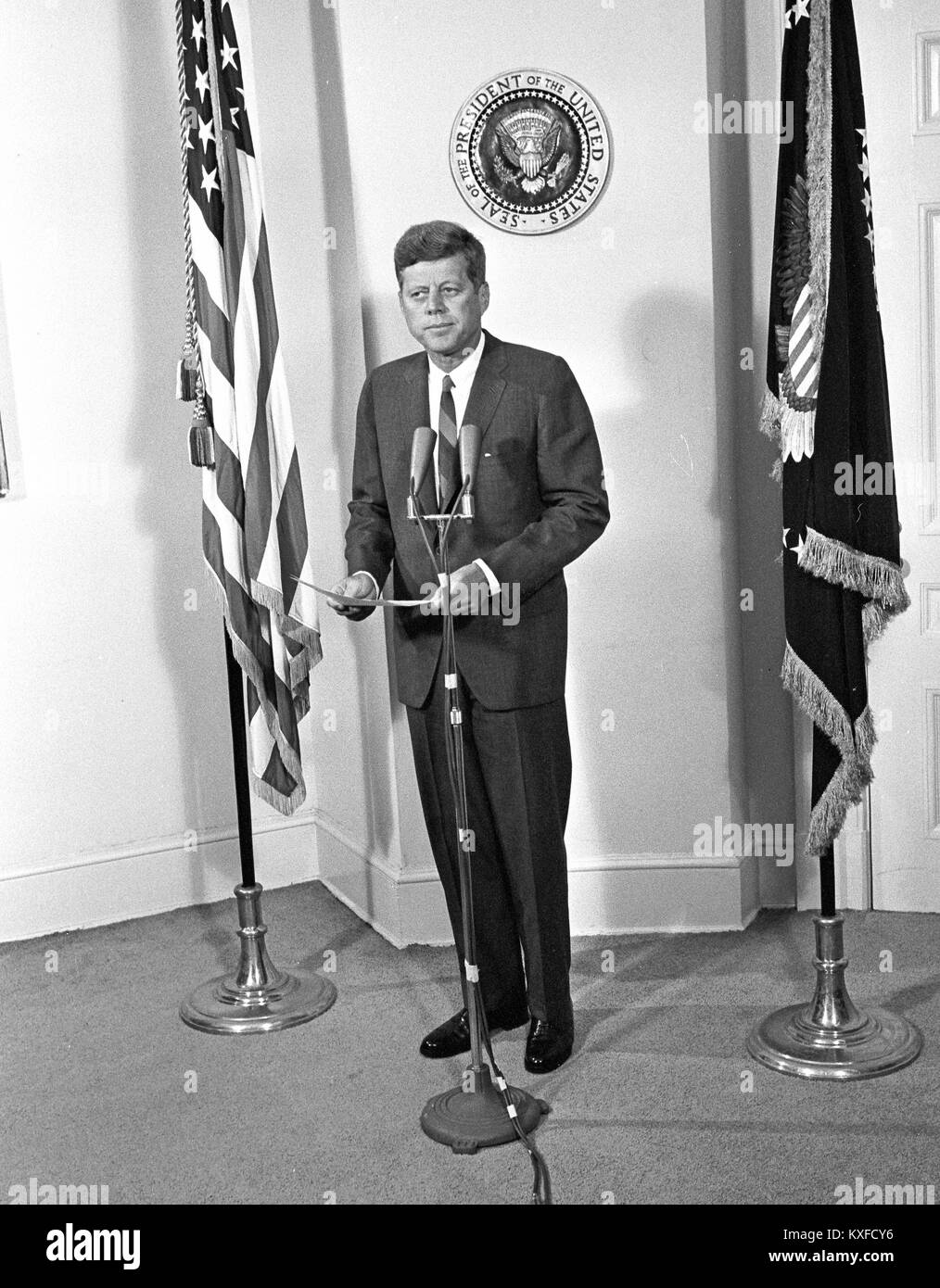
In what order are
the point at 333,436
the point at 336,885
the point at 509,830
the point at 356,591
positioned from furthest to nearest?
the point at 336,885, the point at 333,436, the point at 509,830, the point at 356,591

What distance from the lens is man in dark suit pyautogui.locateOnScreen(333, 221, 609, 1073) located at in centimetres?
292

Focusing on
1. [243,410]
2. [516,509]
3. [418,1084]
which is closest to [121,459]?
[243,410]

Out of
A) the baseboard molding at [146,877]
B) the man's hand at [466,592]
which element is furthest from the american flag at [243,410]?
the baseboard molding at [146,877]

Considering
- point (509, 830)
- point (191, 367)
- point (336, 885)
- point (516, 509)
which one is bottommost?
point (336, 885)

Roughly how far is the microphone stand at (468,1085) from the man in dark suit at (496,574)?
144mm

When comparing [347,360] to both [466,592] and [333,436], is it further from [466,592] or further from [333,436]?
[466,592]

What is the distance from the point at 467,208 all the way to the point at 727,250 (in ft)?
2.38

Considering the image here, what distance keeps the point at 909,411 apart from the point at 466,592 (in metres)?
1.78

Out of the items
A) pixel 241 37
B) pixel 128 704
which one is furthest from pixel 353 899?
pixel 241 37

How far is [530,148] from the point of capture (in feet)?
12.2

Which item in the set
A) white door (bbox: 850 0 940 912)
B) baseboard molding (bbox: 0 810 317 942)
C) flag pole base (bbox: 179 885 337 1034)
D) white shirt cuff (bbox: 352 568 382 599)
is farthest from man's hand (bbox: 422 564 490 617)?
baseboard molding (bbox: 0 810 317 942)

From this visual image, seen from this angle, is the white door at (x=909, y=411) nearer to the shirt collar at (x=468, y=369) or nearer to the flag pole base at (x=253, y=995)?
the shirt collar at (x=468, y=369)

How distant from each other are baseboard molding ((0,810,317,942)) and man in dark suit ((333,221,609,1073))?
4.86 ft

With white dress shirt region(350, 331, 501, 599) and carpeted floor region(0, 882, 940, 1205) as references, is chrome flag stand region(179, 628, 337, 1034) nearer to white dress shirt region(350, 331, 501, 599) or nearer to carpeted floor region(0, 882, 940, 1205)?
carpeted floor region(0, 882, 940, 1205)
